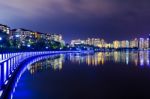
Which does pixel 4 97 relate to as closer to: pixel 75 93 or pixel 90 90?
pixel 75 93

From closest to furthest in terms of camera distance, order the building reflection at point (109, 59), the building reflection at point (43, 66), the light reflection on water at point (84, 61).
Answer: the building reflection at point (43, 66) < the light reflection on water at point (84, 61) < the building reflection at point (109, 59)

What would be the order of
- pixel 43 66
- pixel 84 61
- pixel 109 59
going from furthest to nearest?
1. pixel 109 59
2. pixel 84 61
3. pixel 43 66

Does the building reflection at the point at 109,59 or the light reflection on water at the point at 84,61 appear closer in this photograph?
the light reflection on water at the point at 84,61

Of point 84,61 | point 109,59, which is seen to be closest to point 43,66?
point 84,61

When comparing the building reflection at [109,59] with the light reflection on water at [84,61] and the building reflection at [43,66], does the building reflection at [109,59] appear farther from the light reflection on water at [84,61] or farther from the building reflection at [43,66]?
the building reflection at [43,66]

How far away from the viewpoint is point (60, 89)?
53.3ft

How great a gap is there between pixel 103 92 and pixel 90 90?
861 millimetres

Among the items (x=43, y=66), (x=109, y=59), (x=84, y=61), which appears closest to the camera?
(x=43, y=66)

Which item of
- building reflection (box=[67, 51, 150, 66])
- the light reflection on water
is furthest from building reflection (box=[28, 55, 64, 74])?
building reflection (box=[67, 51, 150, 66])

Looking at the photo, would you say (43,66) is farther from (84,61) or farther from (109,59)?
(109,59)

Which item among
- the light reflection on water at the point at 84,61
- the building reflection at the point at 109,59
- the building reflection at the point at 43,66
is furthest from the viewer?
the building reflection at the point at 109,59

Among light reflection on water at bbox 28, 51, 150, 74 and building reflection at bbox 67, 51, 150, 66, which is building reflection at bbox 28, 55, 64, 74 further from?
building reflection at bbox 67, 51, 150, 66

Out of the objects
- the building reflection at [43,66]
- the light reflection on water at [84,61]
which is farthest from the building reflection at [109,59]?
the building reflection at [43,66]

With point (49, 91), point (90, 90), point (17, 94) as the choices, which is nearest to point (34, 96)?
point (17, 94)
